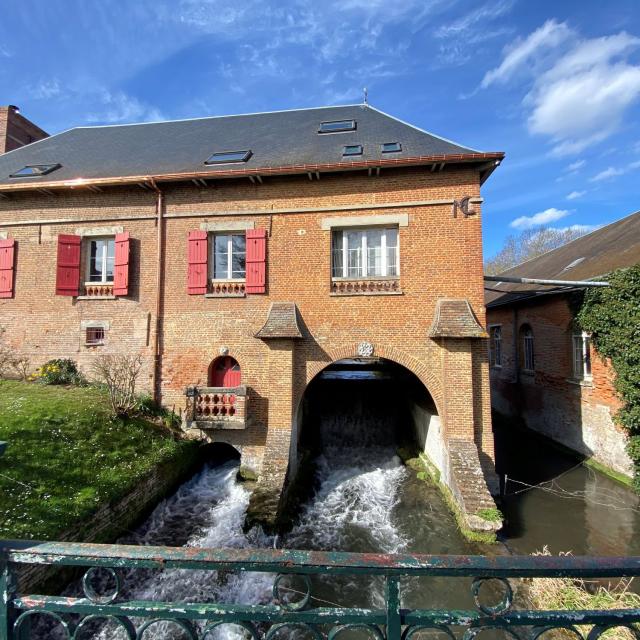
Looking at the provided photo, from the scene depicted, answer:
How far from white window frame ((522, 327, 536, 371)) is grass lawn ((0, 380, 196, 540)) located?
437 inches

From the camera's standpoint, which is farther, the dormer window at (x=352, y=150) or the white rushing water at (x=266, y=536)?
the dormer window at (x=352, y=150)

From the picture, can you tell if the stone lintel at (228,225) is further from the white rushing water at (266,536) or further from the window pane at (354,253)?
the white rushing water at (266,536)

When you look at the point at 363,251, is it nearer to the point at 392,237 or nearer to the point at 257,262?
the point at 392,237

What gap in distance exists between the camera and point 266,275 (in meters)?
8.74

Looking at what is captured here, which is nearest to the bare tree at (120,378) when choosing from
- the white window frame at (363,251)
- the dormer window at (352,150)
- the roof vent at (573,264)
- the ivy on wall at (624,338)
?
the white window frame at (363,251)

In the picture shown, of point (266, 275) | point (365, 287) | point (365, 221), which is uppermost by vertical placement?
point (365, 221)

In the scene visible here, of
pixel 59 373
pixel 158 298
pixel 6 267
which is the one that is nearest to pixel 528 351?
pixel 158 298

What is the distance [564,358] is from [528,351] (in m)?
2.34

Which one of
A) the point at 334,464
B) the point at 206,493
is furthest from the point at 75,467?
the point at 334,464

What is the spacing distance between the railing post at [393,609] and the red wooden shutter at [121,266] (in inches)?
371

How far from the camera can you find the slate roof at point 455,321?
752 cm

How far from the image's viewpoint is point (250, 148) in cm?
1019

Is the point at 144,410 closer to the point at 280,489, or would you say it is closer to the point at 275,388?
the point at 275,388

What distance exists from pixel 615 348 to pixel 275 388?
7.76 m
